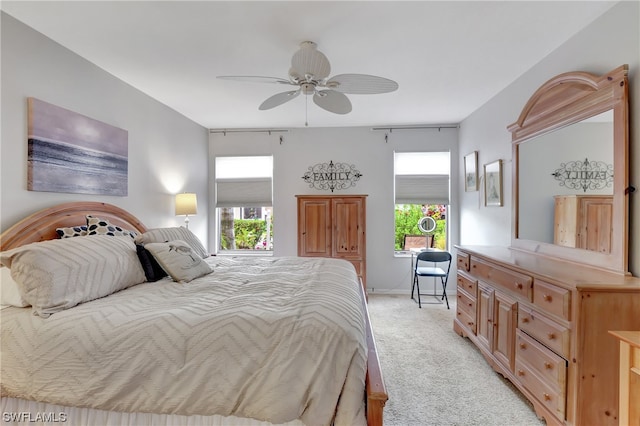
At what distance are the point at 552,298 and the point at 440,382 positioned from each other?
103cm

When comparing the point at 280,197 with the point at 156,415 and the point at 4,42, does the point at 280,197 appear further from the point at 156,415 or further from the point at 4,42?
the point at 156,415

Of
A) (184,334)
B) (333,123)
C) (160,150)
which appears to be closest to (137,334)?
(184,334)

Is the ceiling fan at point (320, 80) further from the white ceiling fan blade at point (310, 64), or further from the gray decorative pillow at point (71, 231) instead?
the gray decorative pillow at point (71, 231)

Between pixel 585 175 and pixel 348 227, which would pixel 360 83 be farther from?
pixel 348 227

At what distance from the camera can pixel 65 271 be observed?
1.50 metres

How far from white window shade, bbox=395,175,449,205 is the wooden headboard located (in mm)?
3617

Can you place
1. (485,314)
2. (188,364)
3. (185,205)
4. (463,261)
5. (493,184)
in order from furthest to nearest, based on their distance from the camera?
(185,205) < (493,184) < (463,261) < (485,314) < (188,364)

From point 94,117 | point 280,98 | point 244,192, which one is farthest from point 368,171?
point 94,117

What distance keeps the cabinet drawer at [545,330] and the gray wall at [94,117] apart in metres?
3.43

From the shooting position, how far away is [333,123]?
14.3 ft

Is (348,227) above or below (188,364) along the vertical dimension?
above

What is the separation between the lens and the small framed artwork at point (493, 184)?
10.1 feet

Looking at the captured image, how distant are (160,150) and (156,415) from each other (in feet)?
9.86

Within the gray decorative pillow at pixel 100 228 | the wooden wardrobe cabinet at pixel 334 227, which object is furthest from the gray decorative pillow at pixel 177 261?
the wooden wardrobe cabinet at pixel 334 227
